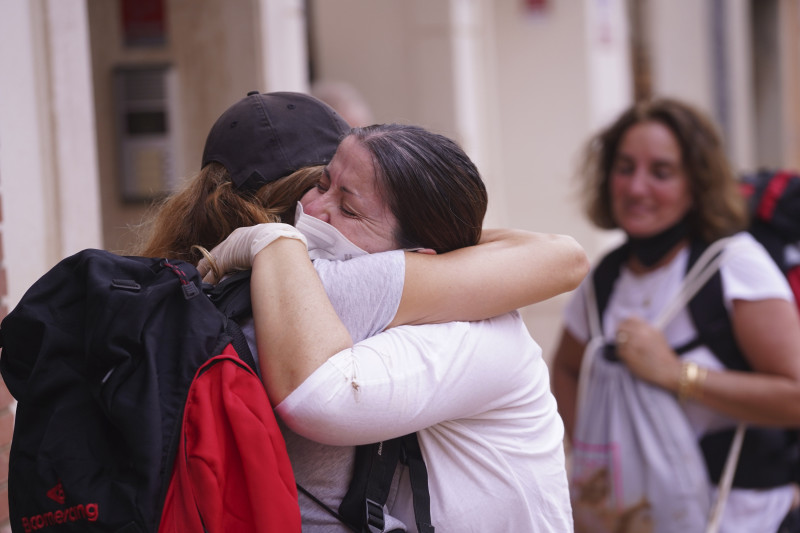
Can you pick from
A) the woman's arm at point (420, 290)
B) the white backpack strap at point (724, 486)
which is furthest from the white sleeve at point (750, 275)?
the woman's arm at point (420, 290)

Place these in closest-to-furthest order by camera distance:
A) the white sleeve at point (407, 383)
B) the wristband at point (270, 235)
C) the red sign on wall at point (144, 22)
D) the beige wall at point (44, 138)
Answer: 1. the white sleeve at point (407, 383)
2. the wristband at point (270, 235)
3. the beige wall at point (44, 138)
4. the red sign on wall at point (144, 22)

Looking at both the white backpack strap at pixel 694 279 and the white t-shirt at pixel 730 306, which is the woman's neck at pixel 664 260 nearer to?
the white t-shirt at pixel 730 306

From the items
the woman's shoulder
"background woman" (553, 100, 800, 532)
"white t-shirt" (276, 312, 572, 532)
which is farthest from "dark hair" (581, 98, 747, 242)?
"white t-shirt" (276, 312, 572, 532)

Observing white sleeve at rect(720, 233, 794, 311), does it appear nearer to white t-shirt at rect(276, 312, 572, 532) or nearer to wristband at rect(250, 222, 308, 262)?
white t-shirt at rect(276, 312, 572, 532)

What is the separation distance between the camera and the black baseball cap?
191 centimetres

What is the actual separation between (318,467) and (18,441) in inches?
20.5

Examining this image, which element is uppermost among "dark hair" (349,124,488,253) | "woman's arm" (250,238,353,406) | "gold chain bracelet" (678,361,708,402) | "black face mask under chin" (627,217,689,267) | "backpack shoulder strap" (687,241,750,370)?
→ "dark hair" (349,124,488,253)

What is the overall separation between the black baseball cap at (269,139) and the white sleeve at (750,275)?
5.61 ft

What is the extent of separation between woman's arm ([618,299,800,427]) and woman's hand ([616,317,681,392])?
19 millimetres

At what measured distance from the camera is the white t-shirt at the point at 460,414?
62.3 inches

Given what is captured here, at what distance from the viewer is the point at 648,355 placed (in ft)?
10.5

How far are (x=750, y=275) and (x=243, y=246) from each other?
2.04 meters

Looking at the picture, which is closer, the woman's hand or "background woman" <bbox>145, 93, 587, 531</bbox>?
"background woman" <bbox>145, 93, 587, 531</bbox>

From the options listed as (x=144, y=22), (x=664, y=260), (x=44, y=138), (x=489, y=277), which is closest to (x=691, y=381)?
(x=664, y=260)
